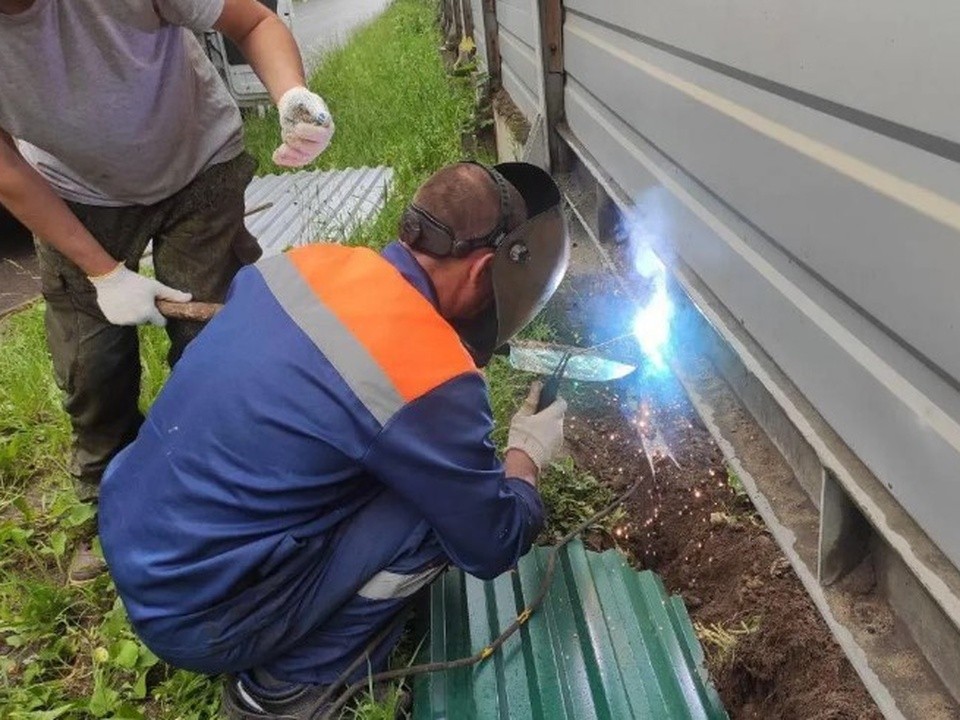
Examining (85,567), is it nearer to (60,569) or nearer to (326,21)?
(60,569)

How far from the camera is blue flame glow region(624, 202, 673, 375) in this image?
2.88 m

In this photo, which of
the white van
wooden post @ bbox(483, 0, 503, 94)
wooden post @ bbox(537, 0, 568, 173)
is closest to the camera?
wooden post @ bbox(537, 0, 568, 173)

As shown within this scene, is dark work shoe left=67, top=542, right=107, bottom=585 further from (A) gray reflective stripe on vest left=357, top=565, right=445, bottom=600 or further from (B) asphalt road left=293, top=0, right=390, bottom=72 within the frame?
(B) asphalt road left=293, top=0, right=390, bottom=72

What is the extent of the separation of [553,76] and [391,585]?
3.10 metres

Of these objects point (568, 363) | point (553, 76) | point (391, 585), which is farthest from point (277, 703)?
point (553, 76)

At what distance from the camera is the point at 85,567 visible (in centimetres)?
279

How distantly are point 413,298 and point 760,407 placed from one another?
3.33 ft

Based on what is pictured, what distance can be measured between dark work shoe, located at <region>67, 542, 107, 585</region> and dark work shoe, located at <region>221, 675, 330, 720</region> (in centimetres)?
93

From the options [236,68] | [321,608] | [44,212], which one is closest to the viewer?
[321,608]

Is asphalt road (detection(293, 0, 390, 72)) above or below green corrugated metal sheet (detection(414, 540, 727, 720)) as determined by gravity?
below

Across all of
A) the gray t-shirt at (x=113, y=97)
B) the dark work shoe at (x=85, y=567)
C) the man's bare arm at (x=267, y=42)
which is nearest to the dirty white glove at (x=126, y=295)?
the gray t-shirt at (x=113, y=97)

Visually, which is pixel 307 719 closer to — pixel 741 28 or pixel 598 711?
pixel 598 711

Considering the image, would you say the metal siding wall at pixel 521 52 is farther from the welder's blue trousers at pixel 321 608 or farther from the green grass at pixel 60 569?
the welder's blue trousers at pixel 321 608

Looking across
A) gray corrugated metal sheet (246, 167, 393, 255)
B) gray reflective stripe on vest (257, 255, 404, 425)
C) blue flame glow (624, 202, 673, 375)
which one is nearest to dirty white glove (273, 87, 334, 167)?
gray reflective stripe on vest (257, 255, 404, 425)
